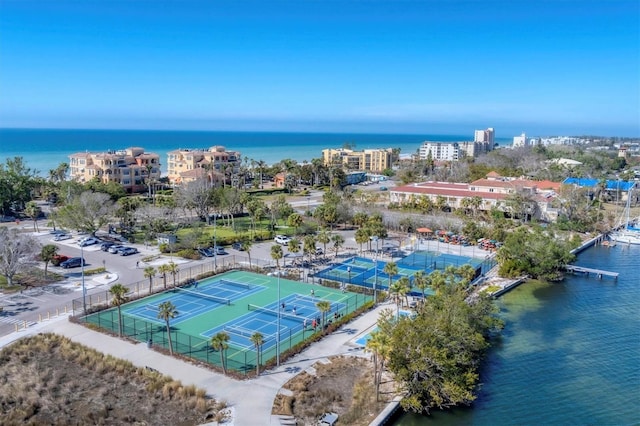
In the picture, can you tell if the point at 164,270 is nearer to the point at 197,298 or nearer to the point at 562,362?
the point at 197,298

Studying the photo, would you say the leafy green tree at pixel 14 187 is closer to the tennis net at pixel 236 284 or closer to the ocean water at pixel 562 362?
the tennis net at pixel 236 284

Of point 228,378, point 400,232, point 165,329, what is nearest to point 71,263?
point 165,329

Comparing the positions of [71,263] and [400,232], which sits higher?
[71,263]

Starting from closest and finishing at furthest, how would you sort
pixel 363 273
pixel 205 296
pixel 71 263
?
pixel 205 296 → pixel 71 263 → pixel 363 273

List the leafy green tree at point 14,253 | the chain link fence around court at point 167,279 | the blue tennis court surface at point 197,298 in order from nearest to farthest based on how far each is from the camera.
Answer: the blue tennis court surface at point 197,298 → the chain link fence around court at point 167,279 → the leafy green tree at point 14,253

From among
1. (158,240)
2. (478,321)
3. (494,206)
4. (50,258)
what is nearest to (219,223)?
(158,240)

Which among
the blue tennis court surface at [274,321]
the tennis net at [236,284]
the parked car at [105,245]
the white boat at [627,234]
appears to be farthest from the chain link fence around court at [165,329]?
Result: the white boat at [627,234]

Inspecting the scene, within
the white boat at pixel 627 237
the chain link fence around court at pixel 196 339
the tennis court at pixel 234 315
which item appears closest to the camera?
the chain link fence around court at pixel 196 339
